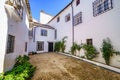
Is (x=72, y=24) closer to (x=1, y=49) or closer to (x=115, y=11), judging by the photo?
(x=115, y=11)

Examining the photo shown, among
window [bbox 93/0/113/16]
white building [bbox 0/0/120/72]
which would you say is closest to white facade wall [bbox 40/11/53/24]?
white building [bbox 0/0/120/72]

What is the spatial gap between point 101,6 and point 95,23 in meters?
1.65

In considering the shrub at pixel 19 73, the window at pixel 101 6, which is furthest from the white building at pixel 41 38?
the window at pixel 101 6

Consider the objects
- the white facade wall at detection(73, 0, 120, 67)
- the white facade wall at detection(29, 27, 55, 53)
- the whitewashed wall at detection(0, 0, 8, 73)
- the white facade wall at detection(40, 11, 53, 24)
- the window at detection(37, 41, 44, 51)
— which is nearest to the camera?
the whitewashed wall at detection(0, 0, 8, 73)

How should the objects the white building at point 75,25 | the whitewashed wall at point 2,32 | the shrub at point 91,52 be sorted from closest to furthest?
the whitewashed wall at point 2,32, the white building at point 75,25, the shrub at point 91,52

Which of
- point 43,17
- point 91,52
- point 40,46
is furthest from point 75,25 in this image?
point 43,17

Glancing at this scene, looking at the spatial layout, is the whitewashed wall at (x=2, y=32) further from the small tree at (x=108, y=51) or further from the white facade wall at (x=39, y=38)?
the white facade wall at (x=39, y=38)

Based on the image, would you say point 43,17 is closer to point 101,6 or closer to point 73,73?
point 101,6

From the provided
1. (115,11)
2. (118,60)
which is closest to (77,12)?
(115,11)

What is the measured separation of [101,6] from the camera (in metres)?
8.50

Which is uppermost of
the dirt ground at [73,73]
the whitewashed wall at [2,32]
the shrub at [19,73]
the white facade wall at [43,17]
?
the white facade wall at [43,17]

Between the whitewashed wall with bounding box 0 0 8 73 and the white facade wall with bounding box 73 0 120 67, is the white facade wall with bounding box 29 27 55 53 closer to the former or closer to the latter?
the white facade wall with bounding box 73 0 120 67

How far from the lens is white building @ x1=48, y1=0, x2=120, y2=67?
280 inches

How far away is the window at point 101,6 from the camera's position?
774cm
